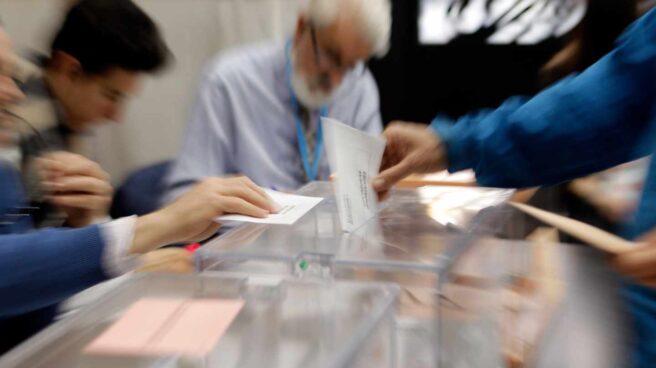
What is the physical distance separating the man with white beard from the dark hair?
0.33 meters

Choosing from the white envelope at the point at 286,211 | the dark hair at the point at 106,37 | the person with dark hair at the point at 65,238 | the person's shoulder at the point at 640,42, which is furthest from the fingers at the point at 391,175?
the dark hair at the point at 106,37

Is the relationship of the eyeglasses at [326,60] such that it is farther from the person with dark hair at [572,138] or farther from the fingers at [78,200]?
the fingers at [78,200]

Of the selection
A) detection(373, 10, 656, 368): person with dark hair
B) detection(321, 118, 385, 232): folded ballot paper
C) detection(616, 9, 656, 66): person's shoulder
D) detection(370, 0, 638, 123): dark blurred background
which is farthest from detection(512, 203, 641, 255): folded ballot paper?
detection(370, 0, 638, 123): dark blurred background

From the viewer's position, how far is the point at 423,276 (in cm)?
69

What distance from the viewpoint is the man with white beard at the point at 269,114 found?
1.77 meters

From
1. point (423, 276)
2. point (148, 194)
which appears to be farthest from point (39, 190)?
point (148, 194)

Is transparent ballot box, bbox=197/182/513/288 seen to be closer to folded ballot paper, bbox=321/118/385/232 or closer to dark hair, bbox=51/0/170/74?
folded ballot paper, bbox=321/118/385/232

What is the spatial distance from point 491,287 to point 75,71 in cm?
120

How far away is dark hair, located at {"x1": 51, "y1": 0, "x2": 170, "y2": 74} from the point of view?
1.46m

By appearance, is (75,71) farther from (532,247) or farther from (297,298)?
(532,247)

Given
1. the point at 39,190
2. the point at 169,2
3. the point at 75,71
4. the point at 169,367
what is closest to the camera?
the point at 169,367

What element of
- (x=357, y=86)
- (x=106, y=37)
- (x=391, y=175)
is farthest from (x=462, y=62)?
(x=391, y=175)

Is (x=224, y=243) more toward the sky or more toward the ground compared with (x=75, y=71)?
more toward the ground

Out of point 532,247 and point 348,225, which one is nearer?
point 348,225
